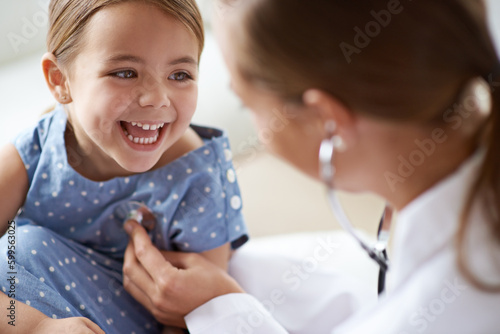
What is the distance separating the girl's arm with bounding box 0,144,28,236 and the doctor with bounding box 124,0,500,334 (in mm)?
521

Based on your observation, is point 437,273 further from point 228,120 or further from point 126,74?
point 228,120

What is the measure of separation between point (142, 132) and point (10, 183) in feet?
0.84

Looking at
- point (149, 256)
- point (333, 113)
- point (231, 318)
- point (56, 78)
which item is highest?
point (56, 78)

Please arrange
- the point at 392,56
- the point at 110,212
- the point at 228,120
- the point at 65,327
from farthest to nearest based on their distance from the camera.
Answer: the point at 228,120 < the point at 110,212 < the point at 65,327 < the point at 392,56

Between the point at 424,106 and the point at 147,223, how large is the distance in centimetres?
60

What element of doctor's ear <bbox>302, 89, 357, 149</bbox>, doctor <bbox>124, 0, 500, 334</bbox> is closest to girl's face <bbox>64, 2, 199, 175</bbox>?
doctor <bbox>124, 0, 500, 334</bbox>

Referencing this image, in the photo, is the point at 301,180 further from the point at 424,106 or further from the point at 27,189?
the point at 424,106

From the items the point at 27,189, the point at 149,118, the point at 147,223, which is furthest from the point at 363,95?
the point at 27,189

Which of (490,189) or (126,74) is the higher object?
(126,74)

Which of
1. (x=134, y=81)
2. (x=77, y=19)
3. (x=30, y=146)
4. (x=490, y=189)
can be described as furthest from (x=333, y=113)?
(x=30, y=146)

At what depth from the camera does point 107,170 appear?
1050mm

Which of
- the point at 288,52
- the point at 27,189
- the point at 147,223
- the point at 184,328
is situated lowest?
the point at 184,328

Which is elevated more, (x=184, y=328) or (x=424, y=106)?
(x=424, y=106)

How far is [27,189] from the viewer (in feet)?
3.39
